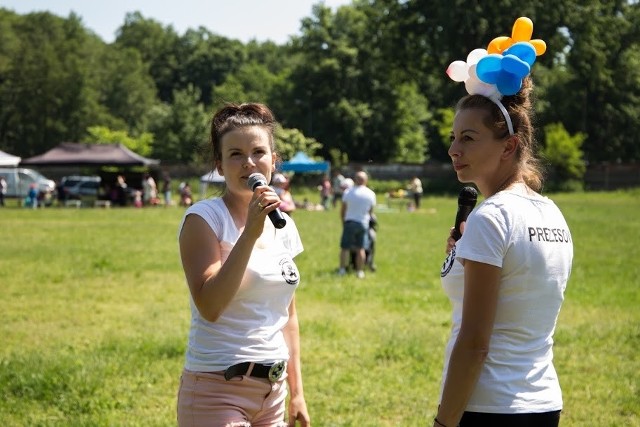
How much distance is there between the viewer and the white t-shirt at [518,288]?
91.7 inches

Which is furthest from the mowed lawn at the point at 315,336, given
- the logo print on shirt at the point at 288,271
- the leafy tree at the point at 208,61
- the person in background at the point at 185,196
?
the leafy tree at the point at 208,61

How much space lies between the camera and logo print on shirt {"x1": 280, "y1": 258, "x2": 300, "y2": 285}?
3027mm

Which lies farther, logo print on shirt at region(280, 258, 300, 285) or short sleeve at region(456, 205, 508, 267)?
logo print on shirt at region(280, 258, 300, 285)

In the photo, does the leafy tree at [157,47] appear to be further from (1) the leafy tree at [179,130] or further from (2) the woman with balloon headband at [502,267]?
(2) the woman with balloon headband at [502,267]

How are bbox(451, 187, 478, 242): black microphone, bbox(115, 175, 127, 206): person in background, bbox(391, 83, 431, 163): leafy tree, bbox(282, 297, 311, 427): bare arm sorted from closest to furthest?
bbox(451, 187, 478, 242): black microphone < bbox(282, 297, 311, 427): bare arm < bbox(115, 175, 127, 206): person in background < bbox(391, 83, 431, 163): leafy tree

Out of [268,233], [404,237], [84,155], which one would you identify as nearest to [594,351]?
[268,233]

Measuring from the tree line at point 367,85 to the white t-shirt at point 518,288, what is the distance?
157 feet

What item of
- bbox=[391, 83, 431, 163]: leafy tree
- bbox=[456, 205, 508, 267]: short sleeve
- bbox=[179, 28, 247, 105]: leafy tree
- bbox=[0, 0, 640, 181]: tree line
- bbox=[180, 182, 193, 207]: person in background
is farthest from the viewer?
bbox=[179, 28, 247, 105]: leafy tree

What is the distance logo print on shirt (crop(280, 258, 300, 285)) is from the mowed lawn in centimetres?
283

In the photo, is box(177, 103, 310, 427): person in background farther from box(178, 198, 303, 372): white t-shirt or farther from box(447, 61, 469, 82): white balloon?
box(447, 61, 469, 82): white balloon

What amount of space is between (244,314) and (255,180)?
1.74ft

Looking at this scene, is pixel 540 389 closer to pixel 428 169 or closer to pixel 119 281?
pixel 119 281

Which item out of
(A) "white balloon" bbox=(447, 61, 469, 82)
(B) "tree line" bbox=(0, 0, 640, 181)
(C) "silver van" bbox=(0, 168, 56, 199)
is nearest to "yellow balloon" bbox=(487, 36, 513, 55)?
(A) "white balloon" bbox=(447, 61, 469, 82)

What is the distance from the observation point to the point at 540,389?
96.8 inches
